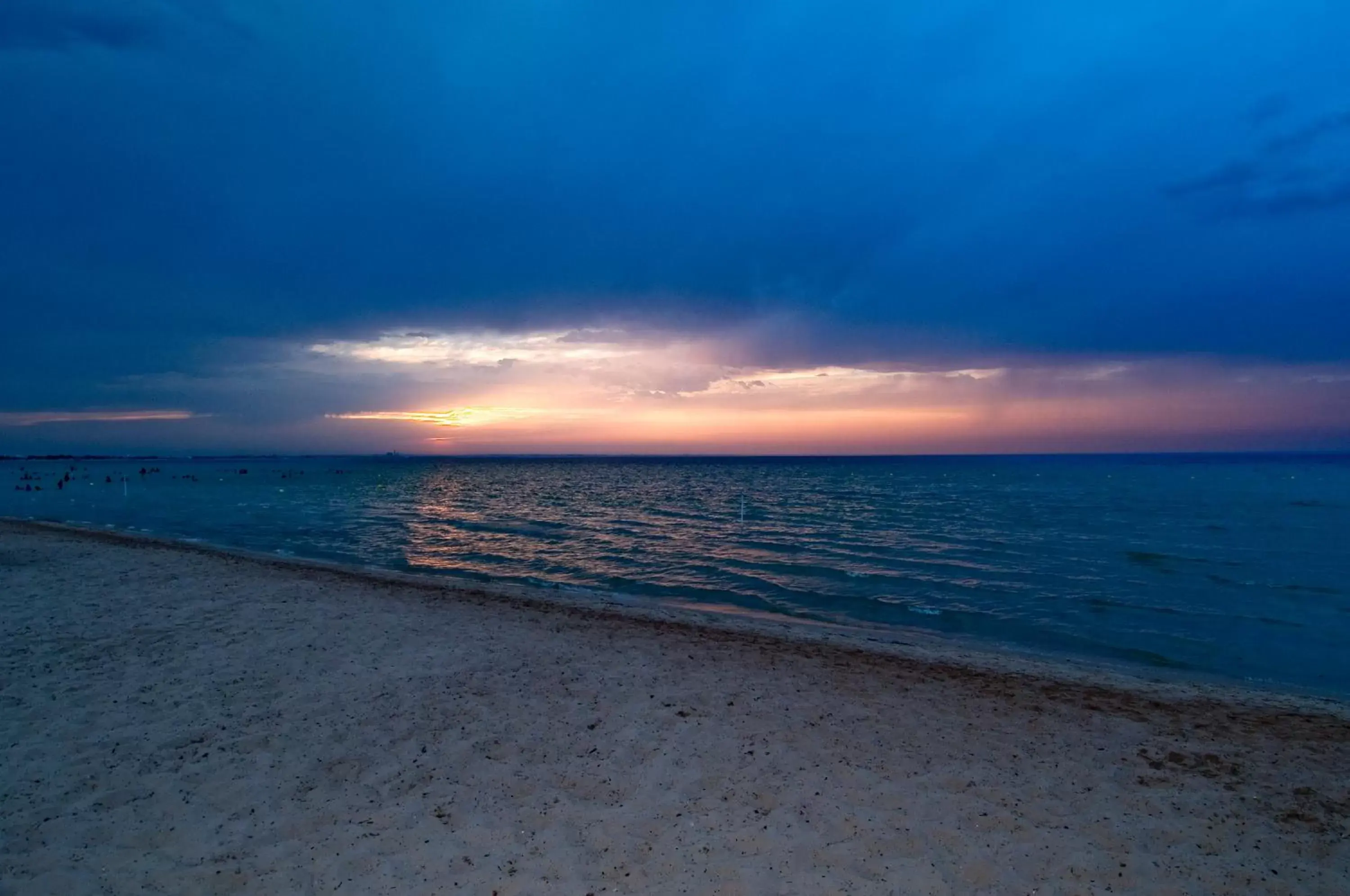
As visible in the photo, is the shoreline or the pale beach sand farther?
the shoreline

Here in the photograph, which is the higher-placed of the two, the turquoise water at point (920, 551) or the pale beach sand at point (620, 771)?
the pale beach sand at point (620, 771)

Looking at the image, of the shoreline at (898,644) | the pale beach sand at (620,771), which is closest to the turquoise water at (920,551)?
the shoreline at (898,644)

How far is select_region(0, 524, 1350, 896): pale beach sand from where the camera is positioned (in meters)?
5.68

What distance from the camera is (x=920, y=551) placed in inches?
1090

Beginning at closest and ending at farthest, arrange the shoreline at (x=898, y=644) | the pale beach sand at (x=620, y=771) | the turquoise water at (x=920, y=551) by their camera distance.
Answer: the pale beach sand at (x=620, y=771), the shoreline at (x=898, y=644), the turquoise water at (x=920, y=551)

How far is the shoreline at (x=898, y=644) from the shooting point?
1159 centimetres

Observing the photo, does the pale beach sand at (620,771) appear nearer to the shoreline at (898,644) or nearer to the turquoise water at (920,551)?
the shoreline at (898,644)

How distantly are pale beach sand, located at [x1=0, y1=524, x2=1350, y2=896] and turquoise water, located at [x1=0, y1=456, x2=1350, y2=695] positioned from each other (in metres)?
4.71

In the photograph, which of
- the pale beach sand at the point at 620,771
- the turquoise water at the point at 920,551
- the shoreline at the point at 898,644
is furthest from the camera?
the turquoise water at the point at 920,551

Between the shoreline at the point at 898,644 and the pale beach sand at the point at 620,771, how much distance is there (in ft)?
0.66

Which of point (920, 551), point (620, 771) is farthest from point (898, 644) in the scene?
point (920, 551)

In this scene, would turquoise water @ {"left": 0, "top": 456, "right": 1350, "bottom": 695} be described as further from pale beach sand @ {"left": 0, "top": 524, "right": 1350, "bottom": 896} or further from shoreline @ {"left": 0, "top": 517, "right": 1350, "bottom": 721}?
pale beach sand @ {"left": 0, "top": 524, "right": 1350, "bottom": 896}

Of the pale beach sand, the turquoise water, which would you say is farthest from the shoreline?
the turquoise water

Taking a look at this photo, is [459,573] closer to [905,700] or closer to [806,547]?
[806,547]
